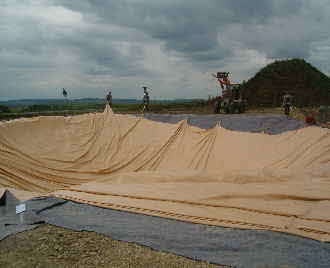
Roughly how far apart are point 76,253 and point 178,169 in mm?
3255

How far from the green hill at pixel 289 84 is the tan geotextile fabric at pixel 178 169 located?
15547 mm

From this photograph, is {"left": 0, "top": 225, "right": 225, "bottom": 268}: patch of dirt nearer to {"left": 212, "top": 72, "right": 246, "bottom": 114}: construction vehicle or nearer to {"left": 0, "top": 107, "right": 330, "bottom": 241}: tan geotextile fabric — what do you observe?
{"left": 0, "top": 107, "right": 330, "bottom": 241}: tan geotextile fabric

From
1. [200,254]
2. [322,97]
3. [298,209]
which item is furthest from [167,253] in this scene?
[322,97]

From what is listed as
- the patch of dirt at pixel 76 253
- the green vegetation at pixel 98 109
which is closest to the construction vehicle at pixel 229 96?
the green vegetation at pixel 98 109

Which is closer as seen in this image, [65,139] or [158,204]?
[158,204]

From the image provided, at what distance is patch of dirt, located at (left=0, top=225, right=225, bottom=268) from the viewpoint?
2641 millimetres

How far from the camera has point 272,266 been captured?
2.48m

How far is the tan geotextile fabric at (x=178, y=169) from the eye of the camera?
11.4 feet

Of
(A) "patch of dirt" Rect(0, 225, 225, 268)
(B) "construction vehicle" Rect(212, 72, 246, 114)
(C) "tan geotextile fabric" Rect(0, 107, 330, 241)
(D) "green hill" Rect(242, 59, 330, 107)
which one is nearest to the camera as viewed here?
(A) "patch of dirt" Rect(0, 225, 225, 268)

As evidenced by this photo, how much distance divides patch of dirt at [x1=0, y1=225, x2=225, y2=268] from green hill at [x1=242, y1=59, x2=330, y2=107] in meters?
20.4

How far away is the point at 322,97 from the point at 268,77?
12.3 ft

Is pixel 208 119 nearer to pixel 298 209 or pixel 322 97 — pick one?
pixel 298 209

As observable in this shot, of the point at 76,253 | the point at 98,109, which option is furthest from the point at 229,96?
the point at 76,253

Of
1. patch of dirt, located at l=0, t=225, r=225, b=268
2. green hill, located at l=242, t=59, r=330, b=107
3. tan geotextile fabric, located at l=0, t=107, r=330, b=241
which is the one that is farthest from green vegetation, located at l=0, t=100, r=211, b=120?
patch of dirt, located at l=0, t=225, r=225, b=268
